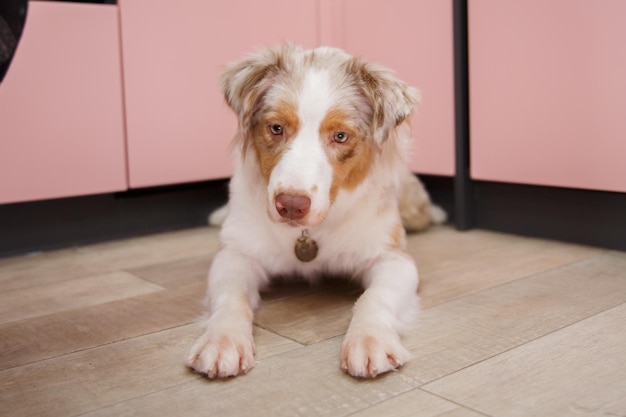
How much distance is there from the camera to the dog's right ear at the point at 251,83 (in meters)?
1.92

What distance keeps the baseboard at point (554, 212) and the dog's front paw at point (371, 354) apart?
4.55ft

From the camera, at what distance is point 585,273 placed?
2.15 m

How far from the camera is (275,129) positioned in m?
1.80

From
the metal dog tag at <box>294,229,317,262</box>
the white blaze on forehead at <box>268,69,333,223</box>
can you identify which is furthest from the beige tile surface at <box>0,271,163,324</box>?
the white blaze on forehead at <box>268,69,333,223</box>

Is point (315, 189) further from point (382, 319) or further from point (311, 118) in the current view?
point (382, 319)

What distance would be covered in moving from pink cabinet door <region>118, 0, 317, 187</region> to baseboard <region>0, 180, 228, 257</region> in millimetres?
180

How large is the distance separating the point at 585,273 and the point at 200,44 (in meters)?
1.89

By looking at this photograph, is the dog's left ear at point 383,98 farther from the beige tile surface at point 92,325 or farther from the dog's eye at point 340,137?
the beige tile surface at point 92,325

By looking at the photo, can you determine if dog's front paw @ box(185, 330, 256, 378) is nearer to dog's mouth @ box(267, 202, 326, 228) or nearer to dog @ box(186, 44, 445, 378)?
dog @ box(186, 44, 445, 378)

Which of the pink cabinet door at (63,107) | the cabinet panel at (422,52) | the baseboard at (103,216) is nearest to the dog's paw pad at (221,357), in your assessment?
the pink cabinet door at (63,107)

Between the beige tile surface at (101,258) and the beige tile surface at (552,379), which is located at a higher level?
the beige tile surface at (101,258)

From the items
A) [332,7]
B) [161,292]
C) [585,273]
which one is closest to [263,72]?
[161,292]

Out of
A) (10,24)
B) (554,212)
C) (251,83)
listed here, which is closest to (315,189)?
(251,83)

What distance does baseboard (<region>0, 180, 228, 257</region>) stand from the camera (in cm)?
265
